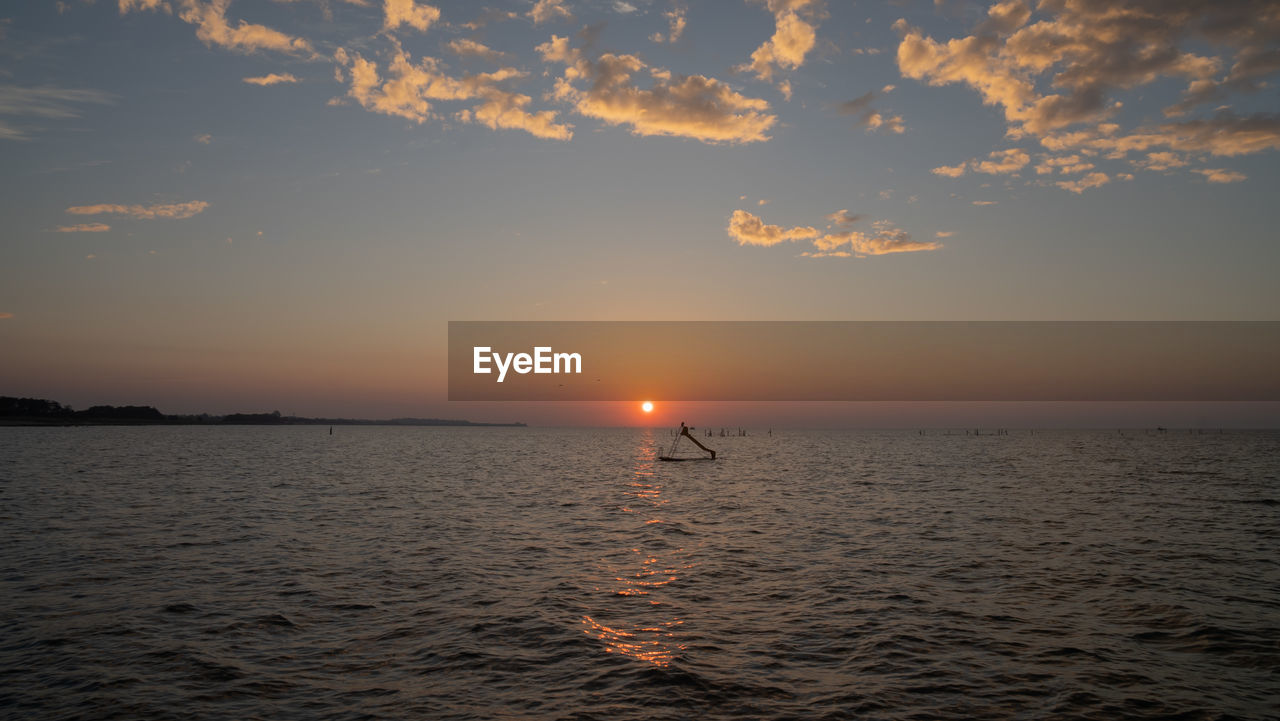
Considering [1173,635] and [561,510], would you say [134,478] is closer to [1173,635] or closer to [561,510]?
[561,510]

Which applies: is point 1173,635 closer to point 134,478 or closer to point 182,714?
point 182,714

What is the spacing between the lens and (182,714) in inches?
486

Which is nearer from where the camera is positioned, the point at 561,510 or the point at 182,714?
the point at 182,714

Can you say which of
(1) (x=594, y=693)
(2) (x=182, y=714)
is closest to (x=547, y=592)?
(1) (x=594, y=693)

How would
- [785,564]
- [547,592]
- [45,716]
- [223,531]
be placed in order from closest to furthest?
[45,716] → [547,592] → [785,564] → [223,531]

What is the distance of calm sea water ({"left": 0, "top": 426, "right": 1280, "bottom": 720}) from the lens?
43.4 feet

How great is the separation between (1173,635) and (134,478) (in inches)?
2880

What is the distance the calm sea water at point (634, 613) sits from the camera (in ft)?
43.4

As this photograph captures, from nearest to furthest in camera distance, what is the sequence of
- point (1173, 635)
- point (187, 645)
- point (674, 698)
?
point (674, 698)
point (187, 645)
point (1173, 635)

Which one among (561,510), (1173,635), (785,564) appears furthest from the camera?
(561,510)

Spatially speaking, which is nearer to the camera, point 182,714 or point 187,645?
point 182,714

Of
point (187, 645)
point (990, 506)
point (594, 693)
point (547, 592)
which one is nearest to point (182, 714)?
point (187, 645)

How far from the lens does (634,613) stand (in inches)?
756

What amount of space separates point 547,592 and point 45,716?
39.2 ft
